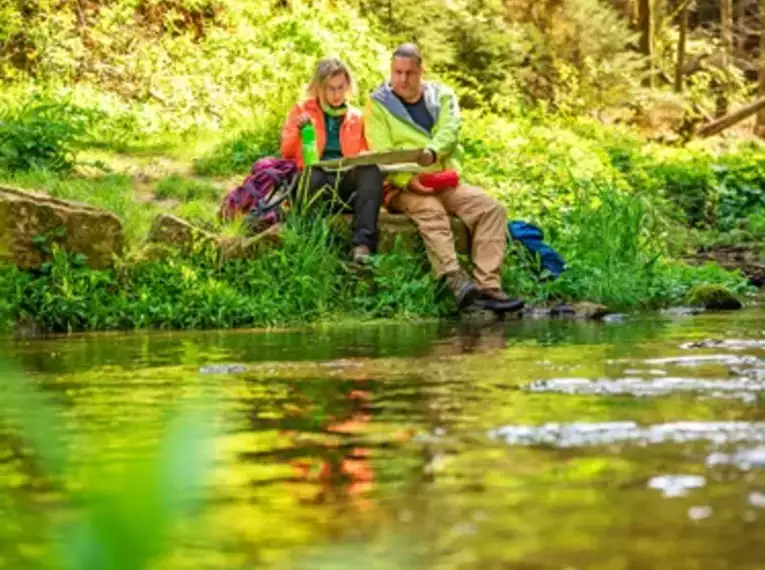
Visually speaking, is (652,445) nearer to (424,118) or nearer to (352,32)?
(424,118)

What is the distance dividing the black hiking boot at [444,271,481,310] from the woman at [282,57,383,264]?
24.0 inches

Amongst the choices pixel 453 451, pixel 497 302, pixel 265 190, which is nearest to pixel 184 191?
pixel 265 190

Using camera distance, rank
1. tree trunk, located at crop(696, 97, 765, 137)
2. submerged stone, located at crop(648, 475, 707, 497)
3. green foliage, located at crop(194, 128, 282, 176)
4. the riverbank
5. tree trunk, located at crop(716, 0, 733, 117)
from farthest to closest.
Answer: tree trunk, located at crop(716, 0, 733, 117)
tree trunk, located at crop(696, 97, 765, 137)
green foliage, located at crop(194, 128, 282, 176)
the riverbank
submerged stone, located at crop(648, 475, 707, 497)

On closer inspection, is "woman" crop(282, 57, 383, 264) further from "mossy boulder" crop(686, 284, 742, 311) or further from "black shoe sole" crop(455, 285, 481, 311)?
"mossy boulder" crop(686, 284, 742, 311)

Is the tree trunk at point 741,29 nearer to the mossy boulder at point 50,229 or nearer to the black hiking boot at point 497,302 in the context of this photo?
the black hiking boot at point 497,302

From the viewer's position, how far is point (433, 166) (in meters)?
10.0

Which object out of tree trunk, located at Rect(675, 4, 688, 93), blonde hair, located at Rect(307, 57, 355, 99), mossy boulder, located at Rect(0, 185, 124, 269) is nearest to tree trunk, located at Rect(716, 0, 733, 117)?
tree trunk, located at Rect(675, 4, 688, 93)

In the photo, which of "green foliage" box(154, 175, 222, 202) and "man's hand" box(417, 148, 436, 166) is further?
"green foliage" box(154, 175, 222, 202)

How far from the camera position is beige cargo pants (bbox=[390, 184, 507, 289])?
32.4 feet

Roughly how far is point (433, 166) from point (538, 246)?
3.53ft

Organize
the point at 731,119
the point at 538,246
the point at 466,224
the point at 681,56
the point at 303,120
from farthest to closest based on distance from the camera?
the point at 681,56, the point at 731,119, the point at 538,246, the point at 466,224, the point at 303,120

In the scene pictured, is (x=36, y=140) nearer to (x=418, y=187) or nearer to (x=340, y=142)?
(x=340, y=142)

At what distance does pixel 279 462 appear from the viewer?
338 cm

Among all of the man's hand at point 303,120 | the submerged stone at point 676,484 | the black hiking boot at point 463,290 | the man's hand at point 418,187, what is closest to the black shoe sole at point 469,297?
the black hiking boot at point 463,290
